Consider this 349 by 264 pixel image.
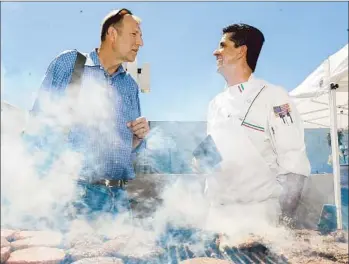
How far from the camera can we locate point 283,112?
8.38 ft

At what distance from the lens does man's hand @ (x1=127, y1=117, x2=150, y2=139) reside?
245 centimetres

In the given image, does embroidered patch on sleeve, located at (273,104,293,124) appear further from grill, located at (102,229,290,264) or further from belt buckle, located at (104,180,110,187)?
belt buckle, located at (104,180,110,187)

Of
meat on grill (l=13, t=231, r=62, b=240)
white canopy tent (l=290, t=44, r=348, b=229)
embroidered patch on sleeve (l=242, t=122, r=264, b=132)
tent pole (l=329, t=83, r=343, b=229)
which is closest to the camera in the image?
meat on grill (l=13, t=231, r=62, b=240)

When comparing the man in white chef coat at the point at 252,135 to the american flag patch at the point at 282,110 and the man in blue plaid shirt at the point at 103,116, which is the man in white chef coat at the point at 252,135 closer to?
the american flag patch at the point at 282,110

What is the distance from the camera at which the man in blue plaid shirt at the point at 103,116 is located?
7.72ft

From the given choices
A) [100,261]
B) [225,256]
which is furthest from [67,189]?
[225,256]

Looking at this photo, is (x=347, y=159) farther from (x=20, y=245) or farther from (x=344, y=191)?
(x=20, y=245)

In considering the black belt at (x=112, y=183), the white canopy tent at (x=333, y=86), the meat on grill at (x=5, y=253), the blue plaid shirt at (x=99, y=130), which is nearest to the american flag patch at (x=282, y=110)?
the blue plaid shirt at (x=99, y=130)

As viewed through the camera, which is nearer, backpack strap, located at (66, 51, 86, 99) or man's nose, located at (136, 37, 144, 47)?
backpack strap, located at (66, 51, 86, 99)

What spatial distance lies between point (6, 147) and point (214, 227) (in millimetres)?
1634

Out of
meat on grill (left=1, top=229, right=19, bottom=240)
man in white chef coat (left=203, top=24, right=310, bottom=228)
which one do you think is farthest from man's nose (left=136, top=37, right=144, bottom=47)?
meat on grill (left=1, top=229, right=19, bottom=240)

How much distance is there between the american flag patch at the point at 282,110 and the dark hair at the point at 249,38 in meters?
0.52

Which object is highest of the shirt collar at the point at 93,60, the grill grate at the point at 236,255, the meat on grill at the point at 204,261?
the shirt collar at the point at 93,60

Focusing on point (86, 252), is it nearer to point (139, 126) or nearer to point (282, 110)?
point (139, 126)
